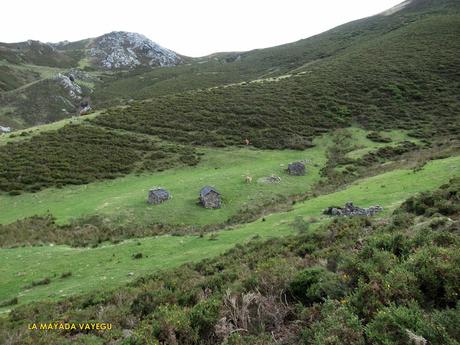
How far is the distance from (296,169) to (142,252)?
19967mm

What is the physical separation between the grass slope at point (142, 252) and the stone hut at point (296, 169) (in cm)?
1005

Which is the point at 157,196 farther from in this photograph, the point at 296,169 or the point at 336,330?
the point at 336,330

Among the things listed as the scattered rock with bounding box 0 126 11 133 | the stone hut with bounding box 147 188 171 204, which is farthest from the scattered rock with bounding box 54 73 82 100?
the stone hut with bounding box 147 188 171 204

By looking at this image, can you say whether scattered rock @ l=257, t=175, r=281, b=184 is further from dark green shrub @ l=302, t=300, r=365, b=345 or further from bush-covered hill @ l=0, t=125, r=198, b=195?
dark green shrub @ l=302, t=300, r=365, b=345

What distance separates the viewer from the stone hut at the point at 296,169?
35.4 metres

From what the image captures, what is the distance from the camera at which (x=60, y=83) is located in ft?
381

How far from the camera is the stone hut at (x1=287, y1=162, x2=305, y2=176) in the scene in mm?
35375

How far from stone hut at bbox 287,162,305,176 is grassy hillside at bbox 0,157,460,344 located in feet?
41.9

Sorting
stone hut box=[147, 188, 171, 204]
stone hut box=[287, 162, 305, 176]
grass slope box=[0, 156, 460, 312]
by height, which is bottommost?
stone hut box=[287, 162, 305, 176]

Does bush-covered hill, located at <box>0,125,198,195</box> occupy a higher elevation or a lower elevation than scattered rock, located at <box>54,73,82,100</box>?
lower

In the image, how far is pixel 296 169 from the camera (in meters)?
35.6

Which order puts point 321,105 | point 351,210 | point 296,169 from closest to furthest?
point 351,210, point 296,169, point 321,105

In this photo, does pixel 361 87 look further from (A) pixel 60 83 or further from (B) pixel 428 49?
(A) pixel 60 83

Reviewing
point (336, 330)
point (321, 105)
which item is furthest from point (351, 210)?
point (321, 105)
